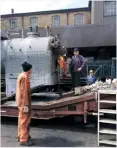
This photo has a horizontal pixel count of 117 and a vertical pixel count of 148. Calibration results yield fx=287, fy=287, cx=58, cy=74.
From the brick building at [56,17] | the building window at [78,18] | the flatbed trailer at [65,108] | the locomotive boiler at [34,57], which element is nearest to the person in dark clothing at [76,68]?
the locomotive boiler at [34,57]

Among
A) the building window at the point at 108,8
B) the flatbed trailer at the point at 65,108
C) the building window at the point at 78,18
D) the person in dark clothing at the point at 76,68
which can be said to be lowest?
the flatbed trailer at the point at 65,108

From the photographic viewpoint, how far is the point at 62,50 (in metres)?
8.50

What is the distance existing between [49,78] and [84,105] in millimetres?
1812

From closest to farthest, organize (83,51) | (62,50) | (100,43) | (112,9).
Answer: (62,50) < (100,43) < (83,51) < (112,9)

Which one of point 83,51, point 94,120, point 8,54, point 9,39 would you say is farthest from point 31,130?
point 83,51

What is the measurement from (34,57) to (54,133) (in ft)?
7.43

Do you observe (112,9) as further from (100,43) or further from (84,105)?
(84,105)

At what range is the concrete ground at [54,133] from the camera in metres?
6.11

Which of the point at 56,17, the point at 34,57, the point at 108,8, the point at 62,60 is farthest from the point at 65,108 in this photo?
the point at 56,17

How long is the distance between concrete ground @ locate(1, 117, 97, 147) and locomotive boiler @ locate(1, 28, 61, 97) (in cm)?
109

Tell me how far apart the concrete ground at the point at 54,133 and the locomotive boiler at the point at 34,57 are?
3.56 ft

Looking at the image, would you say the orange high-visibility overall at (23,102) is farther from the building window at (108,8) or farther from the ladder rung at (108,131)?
the building window at (108,8)

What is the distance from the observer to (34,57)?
801 centimetres

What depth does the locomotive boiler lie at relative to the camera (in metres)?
7.91
